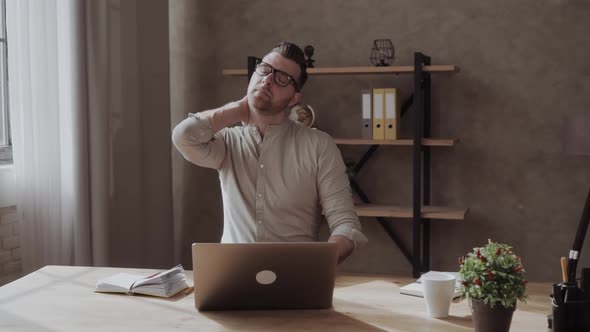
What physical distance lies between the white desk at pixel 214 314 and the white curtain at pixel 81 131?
4.25 ft

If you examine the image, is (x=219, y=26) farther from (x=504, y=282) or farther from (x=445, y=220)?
(x=504, y=282)

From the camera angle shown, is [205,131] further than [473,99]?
No

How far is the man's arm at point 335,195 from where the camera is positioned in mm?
2441

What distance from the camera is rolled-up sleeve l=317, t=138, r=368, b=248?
8.11ft

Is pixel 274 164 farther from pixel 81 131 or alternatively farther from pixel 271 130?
pixel 81 131

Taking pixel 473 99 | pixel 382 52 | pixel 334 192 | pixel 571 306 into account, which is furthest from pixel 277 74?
pixel 473 99

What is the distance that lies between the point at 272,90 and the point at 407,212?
5.43ft

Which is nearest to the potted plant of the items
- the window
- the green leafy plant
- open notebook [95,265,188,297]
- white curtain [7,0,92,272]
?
the green leafy plant

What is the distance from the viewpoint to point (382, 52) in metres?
4.16

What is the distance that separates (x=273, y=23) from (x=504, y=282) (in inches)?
127

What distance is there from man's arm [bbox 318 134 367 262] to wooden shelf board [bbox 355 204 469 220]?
137cm

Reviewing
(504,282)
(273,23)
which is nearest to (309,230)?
(504,282)

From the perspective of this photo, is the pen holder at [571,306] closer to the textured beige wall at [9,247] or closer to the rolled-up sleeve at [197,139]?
the rolled-up sleeve at [197,139]

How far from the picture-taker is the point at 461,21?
162 inches
